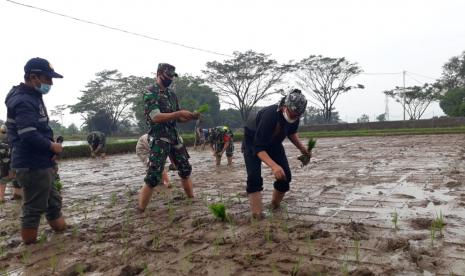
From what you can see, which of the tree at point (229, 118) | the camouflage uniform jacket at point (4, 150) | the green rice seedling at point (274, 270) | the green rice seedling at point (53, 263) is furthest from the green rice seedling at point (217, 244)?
the tree at point (229, 118)

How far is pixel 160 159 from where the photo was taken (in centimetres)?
481

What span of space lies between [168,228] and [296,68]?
3964 centimetres

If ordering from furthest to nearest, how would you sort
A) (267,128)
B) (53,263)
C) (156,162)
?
(156,162) → (267,128) → (53,263)

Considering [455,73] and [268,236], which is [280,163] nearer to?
[268,236]

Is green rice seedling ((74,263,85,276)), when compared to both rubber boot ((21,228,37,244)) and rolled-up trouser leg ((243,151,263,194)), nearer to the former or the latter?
rubber boot ((21,228,37,244))

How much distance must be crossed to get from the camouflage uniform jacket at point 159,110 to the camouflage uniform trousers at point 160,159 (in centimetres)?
9

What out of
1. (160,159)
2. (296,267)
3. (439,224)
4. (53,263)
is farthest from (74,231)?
(439,224)

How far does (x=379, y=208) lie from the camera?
14.9ft

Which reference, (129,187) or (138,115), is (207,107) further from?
(138,115)

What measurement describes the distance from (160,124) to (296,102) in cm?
182

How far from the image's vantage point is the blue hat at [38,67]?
A: 3703 mm

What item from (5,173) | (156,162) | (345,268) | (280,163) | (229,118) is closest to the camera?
(345,268)

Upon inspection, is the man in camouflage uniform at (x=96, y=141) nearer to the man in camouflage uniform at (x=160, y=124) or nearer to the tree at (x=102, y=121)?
the man in camouflage uniform at (x=160, y=124)

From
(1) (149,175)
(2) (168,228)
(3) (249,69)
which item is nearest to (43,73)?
(1) (149,175)
